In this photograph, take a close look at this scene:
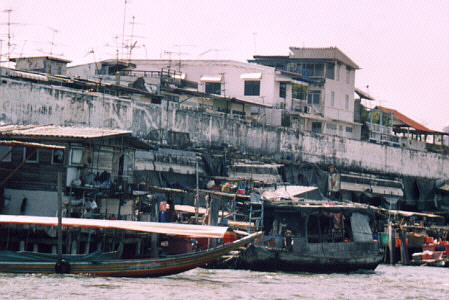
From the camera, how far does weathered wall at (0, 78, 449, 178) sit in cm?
4119

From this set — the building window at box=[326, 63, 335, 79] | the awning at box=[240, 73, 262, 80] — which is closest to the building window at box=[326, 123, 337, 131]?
the building window at box=[326, 63, 335, 79]

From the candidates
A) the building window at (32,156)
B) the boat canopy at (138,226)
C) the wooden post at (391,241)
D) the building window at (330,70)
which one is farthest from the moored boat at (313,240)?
the building window at (330,70)

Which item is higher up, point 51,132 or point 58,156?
point 51,132

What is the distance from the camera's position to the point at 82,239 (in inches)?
1129

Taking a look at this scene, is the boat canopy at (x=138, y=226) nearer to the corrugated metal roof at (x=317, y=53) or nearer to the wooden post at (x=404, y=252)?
the wooden post at (x=404, y=252)

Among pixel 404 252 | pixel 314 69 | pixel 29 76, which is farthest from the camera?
pixel 314 69

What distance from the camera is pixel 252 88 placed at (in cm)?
6184

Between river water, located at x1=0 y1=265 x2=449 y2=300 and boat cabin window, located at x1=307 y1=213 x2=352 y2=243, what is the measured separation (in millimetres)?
2751

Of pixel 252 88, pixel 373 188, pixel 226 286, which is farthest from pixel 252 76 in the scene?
pixel 226 286

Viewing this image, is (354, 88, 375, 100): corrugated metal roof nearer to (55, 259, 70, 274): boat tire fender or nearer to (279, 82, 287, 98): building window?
(279, 82, 287, 98): building window

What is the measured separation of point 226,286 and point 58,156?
9354 millimetres

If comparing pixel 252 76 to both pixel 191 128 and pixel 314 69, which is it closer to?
pixel 314 69

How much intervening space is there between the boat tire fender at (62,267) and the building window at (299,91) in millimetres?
40374

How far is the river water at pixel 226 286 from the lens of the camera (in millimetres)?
24062
